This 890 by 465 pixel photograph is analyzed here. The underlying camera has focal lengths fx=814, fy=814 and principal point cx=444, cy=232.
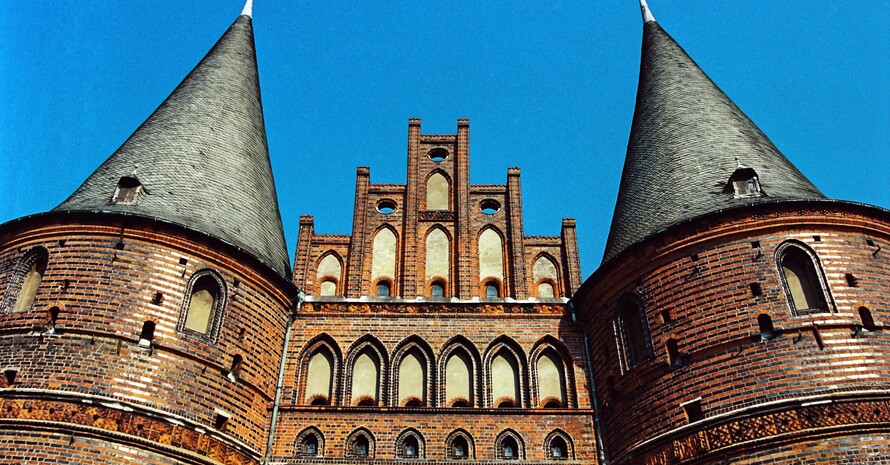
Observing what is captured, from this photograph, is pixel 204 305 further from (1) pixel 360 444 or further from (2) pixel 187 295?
(1) pixel 360 444

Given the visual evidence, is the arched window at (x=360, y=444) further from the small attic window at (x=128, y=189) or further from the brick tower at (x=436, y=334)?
the small attic window at (x=128, y=189)

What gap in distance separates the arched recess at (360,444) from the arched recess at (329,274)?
3.01 m

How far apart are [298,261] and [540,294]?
4.78 m

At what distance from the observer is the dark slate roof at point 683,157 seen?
45.9 ft

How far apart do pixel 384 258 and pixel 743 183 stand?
6790 mm

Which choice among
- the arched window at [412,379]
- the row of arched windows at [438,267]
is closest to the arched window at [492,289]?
the row of arched windows at [438,267]

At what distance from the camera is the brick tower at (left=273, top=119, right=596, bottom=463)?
13.8 meters

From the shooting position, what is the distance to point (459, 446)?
45.3 ft

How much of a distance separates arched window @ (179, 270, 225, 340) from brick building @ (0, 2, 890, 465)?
38 millimetres

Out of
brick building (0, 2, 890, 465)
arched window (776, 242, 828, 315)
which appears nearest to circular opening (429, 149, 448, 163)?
brick building (0, 2, 890, 465)

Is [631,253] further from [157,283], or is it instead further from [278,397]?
[157,283]

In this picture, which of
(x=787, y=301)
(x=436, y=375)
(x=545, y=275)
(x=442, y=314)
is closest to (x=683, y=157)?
(x=545, y=275)

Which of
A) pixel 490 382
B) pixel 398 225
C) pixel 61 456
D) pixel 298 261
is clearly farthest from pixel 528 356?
pixel 61 456

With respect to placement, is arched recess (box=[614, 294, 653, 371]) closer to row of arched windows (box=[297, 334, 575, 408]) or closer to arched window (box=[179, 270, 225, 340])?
row of arched windows (box=[297, 334, 575, 408])
